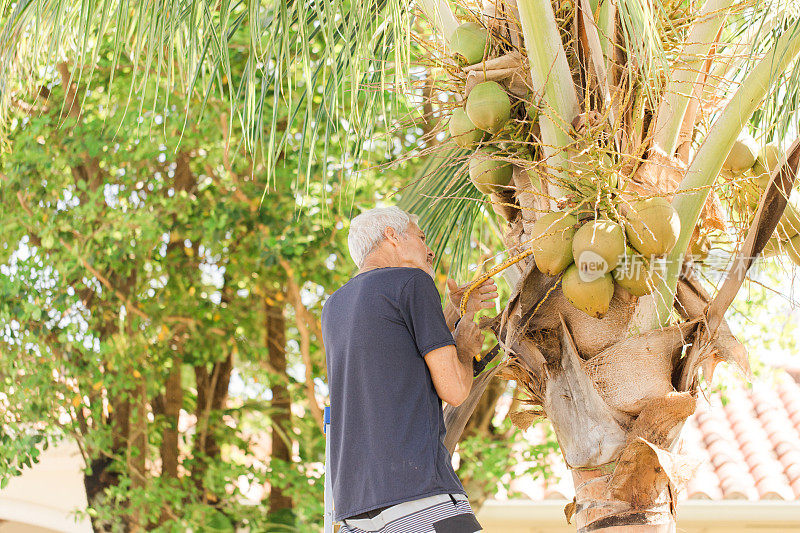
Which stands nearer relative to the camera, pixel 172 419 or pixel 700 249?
pixel 700 249

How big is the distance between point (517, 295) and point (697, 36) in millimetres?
781

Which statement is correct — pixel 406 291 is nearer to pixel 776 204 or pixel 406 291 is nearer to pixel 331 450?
pixel 331 450

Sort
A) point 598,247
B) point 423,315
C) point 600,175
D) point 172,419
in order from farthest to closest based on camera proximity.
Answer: point 172,419 → point 423,315 → point 600,175 → point 598,247

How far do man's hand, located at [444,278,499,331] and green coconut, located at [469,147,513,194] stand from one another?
10.3 inches

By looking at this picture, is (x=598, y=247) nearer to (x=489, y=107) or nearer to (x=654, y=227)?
(x=654, y=227)

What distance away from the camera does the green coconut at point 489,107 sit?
80.0 inches

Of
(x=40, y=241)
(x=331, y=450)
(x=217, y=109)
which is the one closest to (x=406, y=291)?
(x=331, y=450)

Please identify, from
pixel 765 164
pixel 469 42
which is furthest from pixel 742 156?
pixel 469 42

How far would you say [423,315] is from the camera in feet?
6.42

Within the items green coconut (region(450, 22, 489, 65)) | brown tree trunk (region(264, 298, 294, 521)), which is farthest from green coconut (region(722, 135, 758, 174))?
brown tree trunk (region(264, 298, 294, 521))

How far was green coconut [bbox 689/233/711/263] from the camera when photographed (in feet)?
6.81

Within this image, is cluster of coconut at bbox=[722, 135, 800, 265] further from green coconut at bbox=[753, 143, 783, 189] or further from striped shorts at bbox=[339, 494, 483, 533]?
striped shorts at bbox=[339, 494, 483, 533]

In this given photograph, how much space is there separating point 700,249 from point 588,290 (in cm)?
51

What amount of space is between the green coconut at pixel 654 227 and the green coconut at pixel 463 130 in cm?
55
